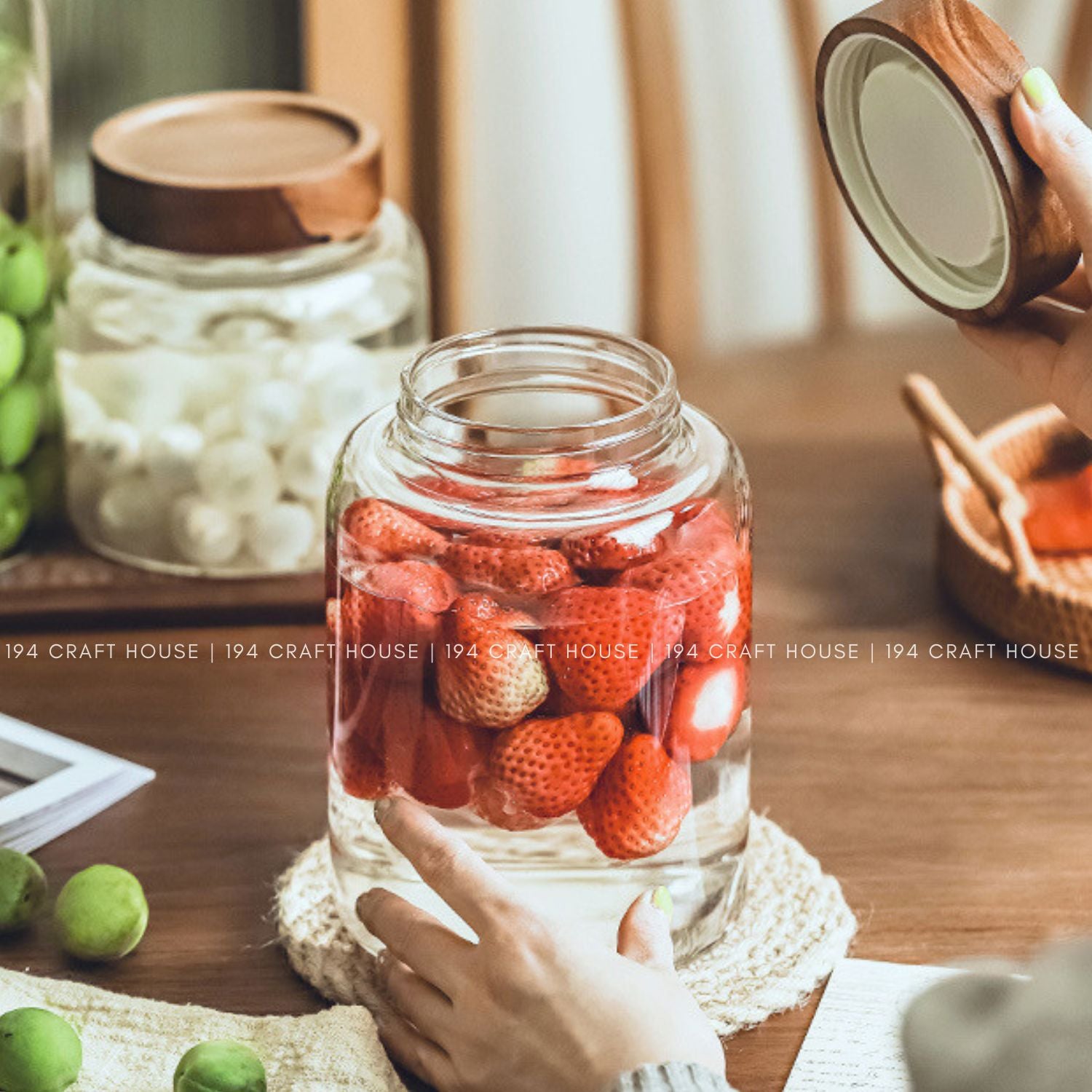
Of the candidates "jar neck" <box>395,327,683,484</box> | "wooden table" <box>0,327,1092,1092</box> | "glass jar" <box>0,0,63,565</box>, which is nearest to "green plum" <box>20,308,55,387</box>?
"glass jar" <box>0,0,63,565</box>

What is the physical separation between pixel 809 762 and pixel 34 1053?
52 centimetres

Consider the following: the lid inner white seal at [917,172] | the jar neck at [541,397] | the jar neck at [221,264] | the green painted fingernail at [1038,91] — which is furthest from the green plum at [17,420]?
the green painted fingernail at [1038,91]

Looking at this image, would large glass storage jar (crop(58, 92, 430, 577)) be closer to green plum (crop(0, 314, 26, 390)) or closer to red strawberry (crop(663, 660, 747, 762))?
green plum (crop(0, 314, 26, 390))

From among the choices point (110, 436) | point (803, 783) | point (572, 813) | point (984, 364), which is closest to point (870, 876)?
point (803, 783)

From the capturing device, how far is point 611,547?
0.86 metres

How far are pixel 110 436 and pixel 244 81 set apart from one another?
0.68 metres

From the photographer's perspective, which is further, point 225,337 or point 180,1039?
point 225,337

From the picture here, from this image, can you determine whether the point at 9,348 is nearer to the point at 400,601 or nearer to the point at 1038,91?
the point at 400,601

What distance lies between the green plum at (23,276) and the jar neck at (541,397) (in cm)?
41

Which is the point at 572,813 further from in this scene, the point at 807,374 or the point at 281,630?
the point at 807,374

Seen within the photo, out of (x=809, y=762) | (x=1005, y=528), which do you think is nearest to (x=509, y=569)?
(x=809, y=762)

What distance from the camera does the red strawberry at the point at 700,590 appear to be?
33.9 inches

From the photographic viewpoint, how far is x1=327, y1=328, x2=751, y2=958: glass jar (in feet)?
2.75

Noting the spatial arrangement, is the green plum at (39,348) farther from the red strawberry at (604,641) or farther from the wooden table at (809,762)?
the red strawberry at (604,641)
